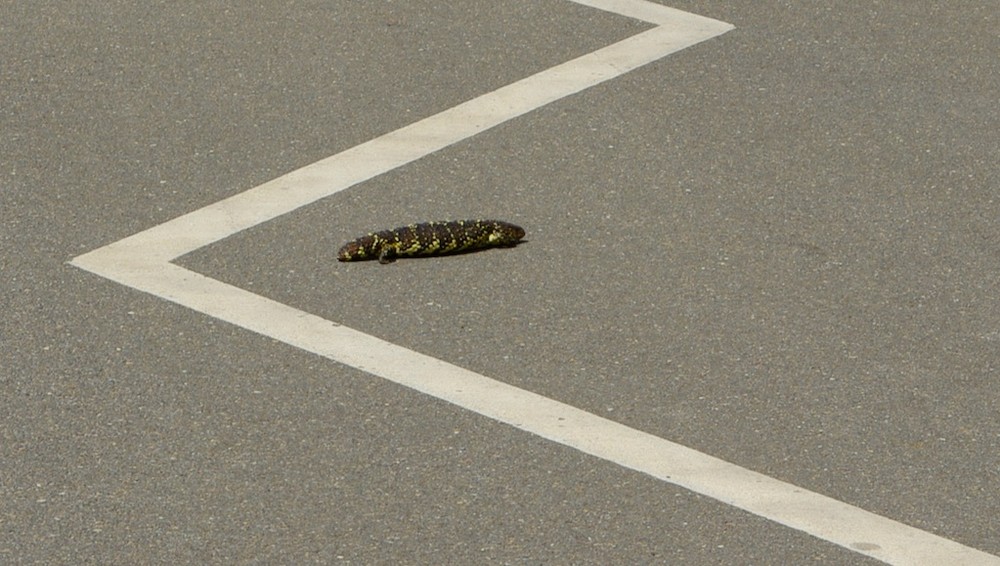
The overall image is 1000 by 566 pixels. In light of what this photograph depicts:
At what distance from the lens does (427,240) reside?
747 centimetres

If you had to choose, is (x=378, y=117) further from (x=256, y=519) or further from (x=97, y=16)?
Answer: (x=256, y=519)

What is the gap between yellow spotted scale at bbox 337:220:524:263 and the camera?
24.3ft

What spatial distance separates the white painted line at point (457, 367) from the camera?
553 centimetres

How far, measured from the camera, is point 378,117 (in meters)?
9.05

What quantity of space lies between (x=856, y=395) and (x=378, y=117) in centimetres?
369

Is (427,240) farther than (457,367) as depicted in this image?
Yes

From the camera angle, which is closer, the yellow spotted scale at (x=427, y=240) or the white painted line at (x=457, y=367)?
the white painted line at (x=457, y=367)

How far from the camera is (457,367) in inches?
259

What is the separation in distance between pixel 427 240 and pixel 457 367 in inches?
42.1

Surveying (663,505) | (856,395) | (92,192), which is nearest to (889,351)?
(856,395)

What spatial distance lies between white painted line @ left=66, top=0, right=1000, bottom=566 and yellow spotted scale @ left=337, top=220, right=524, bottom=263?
564mm

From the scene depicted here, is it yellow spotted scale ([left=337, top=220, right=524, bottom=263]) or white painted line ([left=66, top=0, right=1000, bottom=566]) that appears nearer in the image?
white painted line ([left=66, top=0, right=1000, bottom=566])

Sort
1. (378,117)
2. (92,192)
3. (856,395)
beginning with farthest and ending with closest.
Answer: (378,117) < (92,192) < (856,395)

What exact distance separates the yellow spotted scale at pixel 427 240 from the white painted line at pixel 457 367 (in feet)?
1.85
